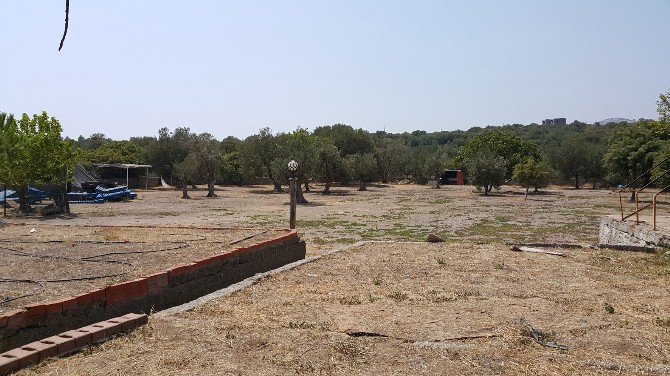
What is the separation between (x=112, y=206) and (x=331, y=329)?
2876cm

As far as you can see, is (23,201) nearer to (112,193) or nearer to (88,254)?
(112,193)

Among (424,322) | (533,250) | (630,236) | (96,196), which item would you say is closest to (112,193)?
(96,196)

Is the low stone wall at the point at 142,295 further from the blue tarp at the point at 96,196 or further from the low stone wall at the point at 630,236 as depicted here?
the blue tarp at the point at 96,196

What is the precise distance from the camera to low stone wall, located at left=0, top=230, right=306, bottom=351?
5422 millimetres

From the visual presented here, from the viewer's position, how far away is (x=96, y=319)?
6.18 m

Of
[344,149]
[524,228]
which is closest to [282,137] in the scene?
[344,149]

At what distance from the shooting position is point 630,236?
46.1 feet

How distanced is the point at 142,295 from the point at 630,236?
11.7m

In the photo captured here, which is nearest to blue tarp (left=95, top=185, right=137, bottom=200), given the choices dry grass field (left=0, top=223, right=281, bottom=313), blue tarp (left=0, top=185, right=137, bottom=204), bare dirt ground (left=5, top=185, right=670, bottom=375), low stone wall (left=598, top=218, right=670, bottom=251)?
blue tarp (left=0, top=185, right=137, bottom=204)

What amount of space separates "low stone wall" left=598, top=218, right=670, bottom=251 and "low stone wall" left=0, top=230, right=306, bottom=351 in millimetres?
7742

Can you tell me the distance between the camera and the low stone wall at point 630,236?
12.5 meters

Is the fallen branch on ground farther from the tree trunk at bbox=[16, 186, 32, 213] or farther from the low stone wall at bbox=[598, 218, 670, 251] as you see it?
the tree trunk at bbox=[16, 186, 32, 213]

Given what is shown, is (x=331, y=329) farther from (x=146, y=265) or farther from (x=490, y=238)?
(x=490, y=238)

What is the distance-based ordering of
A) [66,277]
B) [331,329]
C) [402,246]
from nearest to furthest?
1. [331,329]
2. [66,277]
3. [402,246]
